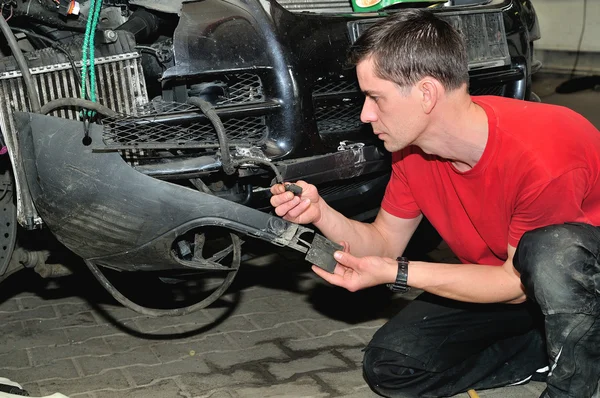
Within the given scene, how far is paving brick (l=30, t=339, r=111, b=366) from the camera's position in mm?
3605

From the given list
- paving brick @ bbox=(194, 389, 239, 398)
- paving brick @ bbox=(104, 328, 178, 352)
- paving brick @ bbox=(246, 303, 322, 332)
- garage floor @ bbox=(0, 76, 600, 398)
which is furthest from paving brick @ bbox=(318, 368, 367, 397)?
paving brick @ bbox=(104, 328, 178, 352)

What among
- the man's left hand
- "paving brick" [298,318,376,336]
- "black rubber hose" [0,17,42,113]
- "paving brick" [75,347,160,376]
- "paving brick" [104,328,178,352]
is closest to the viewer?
the man's left hand

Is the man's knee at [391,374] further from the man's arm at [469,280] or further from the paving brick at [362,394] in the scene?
the man's arm at [469,280]

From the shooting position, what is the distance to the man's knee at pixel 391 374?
3.20 m

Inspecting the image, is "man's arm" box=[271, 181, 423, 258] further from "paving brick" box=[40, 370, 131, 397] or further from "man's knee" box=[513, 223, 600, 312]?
"paving brick" box=[40, 370, 131, 397]

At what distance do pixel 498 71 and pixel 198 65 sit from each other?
141cm

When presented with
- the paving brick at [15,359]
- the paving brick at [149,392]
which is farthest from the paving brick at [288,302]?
the paving brick at [15,359]

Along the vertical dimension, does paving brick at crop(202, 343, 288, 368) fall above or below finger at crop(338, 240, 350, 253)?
below

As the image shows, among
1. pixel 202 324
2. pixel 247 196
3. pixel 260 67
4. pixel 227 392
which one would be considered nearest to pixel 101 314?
pixel 202 324

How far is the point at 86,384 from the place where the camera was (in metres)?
3.33

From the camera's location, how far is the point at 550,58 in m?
11.1

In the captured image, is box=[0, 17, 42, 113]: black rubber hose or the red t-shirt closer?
the red t-shirt

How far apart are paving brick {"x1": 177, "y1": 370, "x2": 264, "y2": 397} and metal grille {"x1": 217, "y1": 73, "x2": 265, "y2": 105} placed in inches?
41.8

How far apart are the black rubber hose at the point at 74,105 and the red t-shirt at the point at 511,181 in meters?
1.07
